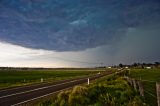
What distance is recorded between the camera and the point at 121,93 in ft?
73.8

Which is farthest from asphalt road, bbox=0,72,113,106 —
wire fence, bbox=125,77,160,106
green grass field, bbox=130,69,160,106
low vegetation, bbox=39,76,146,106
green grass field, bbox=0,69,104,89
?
green grass field, bbox=130,69,160,106

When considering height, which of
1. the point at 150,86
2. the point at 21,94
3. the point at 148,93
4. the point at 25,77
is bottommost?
the point at 148,93

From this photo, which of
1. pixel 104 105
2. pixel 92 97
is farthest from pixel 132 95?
pixel 104 105

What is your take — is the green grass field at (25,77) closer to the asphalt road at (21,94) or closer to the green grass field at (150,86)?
the asphalt road at (21,94)

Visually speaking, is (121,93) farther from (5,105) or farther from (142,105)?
(5,105)

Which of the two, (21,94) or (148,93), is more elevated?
(21,94)

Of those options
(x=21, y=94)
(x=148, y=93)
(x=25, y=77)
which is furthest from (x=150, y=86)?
(x=25, y=77)

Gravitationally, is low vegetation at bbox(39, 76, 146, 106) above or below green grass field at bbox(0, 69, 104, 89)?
below

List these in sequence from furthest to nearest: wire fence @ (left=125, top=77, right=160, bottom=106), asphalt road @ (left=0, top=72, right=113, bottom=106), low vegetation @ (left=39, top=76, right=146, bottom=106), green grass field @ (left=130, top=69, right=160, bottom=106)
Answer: green grass field @ (left=130, top=69, right=160, bottom=106) → asphalt road @ (left=0, top=72, right=113, bottom=106) → wire fence @ (left=125, top=77, right=160, bottom=106) → low vegetation @ (left=39, top=76, right=146, bottom=106)

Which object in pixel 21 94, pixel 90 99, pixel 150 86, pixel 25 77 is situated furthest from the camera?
pixel 25 77

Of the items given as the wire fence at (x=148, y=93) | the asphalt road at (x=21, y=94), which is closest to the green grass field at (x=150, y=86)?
the wire fence at (x=148, y=93)

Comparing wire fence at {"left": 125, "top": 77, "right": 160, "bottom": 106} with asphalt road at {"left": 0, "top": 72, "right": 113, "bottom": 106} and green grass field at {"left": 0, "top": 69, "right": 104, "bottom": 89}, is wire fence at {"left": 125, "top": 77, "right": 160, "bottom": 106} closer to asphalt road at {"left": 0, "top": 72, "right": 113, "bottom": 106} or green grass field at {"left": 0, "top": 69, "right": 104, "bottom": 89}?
asphalt road at {"left": 0, "top": 72, "right": 113, "bottom": 106}

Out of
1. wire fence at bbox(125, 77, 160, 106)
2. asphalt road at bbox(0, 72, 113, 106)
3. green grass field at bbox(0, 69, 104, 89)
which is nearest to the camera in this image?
wire fence at bbox(125, 77, 160, 106)

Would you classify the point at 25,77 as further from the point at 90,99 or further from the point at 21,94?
the point at 90,99
